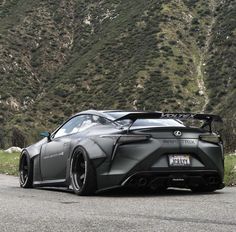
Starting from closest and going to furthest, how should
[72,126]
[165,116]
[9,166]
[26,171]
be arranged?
1. [165,116]
2. [72,126]
3. [26,171]
4. [9,166]

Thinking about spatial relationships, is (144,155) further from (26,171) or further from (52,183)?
(26,171)

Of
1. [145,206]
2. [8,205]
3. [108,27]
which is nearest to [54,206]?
[8,205]

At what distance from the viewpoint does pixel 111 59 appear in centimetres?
6000

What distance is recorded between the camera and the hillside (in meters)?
52.5

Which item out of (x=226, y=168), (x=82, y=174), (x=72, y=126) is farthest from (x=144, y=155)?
(x=226, y=168)

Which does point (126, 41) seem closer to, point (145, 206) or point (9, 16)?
point (9, 16)

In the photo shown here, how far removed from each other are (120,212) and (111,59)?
54.3 m

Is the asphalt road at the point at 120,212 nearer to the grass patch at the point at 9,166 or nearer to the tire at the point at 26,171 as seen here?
the tire at the point at 26,171

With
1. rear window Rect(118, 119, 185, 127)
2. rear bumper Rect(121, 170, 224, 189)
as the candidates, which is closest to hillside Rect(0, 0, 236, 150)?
rear window Rect(118, 119, 185, 127)

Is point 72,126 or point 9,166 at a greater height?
point 72,126

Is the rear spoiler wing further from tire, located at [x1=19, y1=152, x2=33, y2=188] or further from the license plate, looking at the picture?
tire, located at [x1=19, y1=152, x2=33, y2=188]

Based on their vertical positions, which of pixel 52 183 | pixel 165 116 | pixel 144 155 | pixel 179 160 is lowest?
pixel 52 183

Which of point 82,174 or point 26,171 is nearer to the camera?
point 82,174

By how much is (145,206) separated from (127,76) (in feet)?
160
